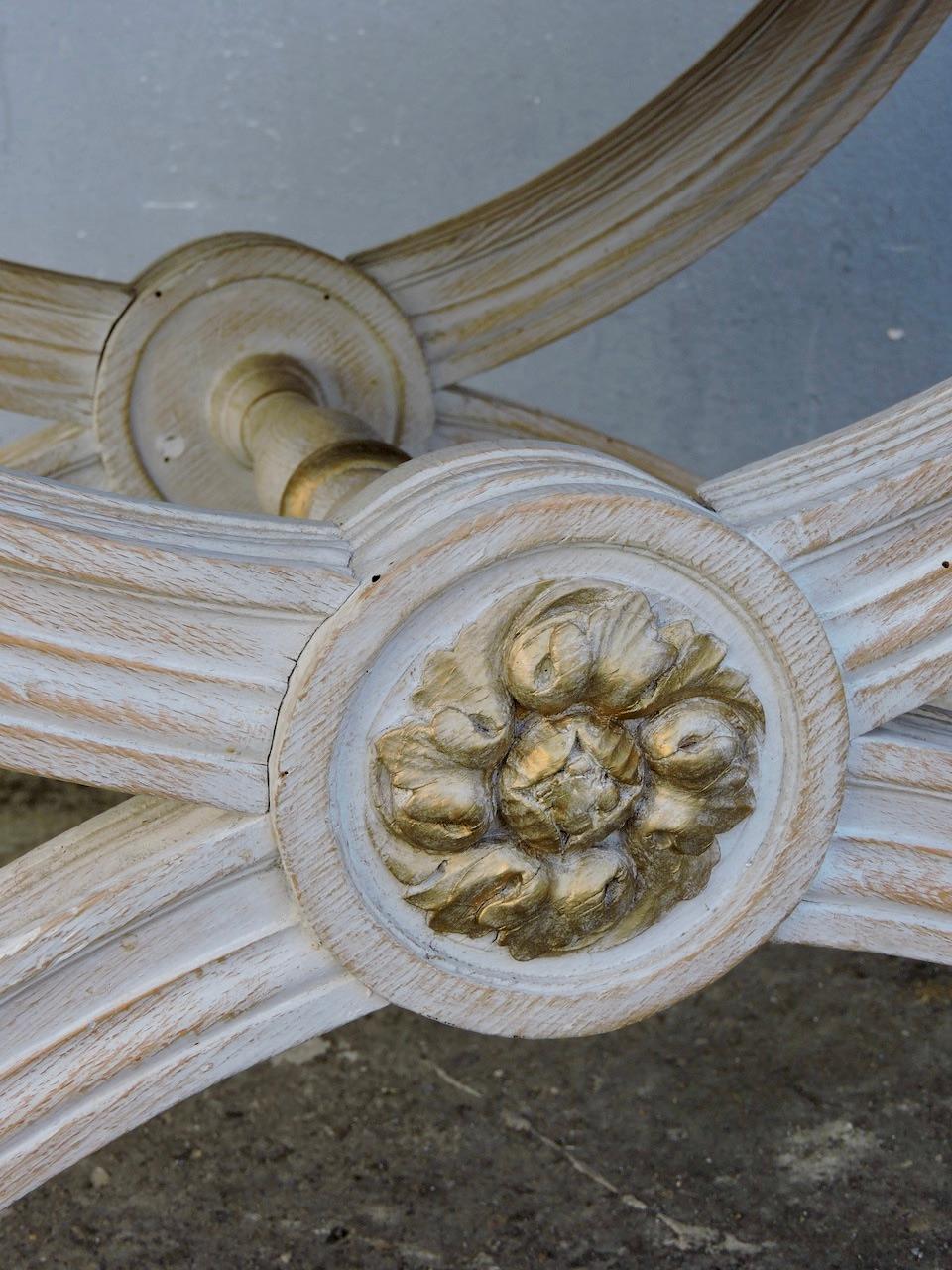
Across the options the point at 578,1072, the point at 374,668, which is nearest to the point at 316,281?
the point at 578,1072

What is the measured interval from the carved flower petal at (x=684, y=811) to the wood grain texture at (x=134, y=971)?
138mm

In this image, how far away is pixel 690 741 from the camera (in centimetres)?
57

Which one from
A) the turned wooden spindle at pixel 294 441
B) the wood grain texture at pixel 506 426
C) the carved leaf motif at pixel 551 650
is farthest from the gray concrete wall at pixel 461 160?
the carved leaf motif at pixel 551 650

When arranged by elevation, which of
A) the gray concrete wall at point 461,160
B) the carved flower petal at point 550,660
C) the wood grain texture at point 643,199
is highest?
the gray concrete wall at point 461,160

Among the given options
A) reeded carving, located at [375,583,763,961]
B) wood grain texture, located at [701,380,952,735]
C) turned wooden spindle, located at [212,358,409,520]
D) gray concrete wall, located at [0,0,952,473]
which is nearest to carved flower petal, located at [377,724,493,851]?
reeded carving, located at [375,583,763,961]

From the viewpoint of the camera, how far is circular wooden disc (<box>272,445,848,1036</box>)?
526mm

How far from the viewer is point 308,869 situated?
0.56 metres

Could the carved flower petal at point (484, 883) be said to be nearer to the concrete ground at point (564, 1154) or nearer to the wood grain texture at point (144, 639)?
the wood grain texture at point (144, 639)

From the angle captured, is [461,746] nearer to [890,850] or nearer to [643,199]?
[890,850]

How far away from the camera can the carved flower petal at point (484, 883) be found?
1.87 feet

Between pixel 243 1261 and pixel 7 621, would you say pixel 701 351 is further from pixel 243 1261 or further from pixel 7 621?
pixel 7 621

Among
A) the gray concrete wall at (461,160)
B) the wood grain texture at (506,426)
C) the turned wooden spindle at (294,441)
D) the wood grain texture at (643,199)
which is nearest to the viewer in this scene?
the turned wooden spindle at (294,441)

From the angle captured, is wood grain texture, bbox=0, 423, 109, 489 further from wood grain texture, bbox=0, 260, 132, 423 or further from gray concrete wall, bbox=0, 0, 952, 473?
gray concrete wall, bbox=0, 0, 952, 473

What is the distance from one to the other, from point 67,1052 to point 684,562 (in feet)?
1.01
